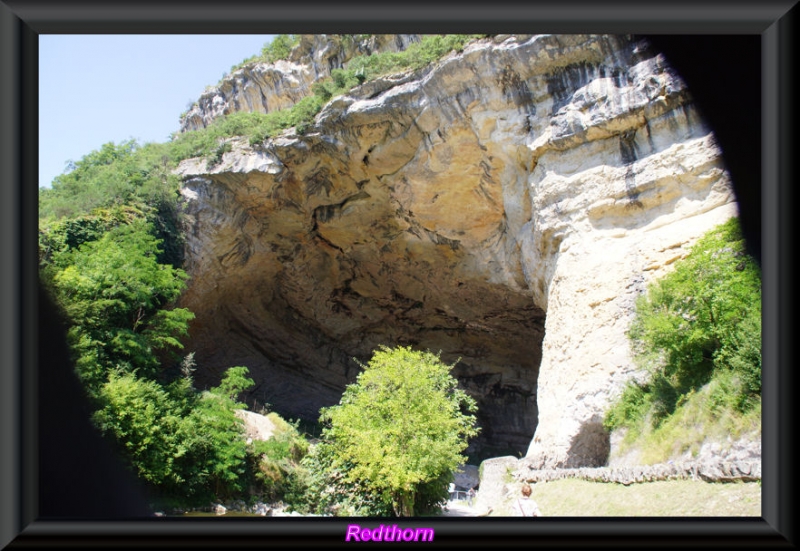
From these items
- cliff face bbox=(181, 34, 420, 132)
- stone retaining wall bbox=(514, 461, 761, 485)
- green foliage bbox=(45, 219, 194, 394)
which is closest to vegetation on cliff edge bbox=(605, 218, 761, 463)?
stone retaining wall bbox=(514, 461, 761, 485)

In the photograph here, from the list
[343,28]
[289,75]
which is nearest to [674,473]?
[343,28]

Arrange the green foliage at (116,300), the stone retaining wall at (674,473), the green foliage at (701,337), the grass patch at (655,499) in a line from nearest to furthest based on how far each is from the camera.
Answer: the grass patch at (655,499) < the stone retaining wall at (674,473) < the green foliage at (701,337) < the green foliage at (116,300)

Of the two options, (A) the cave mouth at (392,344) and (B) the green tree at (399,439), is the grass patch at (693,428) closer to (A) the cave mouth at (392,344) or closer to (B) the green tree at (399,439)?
(B) the green tree at (399,439)

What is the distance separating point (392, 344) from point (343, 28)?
2241 centimetres

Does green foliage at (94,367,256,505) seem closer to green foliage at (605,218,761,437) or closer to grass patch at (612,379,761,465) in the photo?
green foliage at (605,218,761,437)

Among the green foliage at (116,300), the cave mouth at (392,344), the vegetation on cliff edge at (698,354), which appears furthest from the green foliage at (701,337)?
the green foliage at (116,300)

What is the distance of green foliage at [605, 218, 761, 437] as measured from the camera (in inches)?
334

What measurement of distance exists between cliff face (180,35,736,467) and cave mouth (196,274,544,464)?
0.09 m

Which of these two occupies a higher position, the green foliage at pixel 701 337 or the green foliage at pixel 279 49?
the green foliage at pixel 279 49

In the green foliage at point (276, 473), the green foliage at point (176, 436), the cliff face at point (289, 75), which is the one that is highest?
the cliff face at point (289, 75)

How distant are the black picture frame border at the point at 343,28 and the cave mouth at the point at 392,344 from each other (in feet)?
58.5

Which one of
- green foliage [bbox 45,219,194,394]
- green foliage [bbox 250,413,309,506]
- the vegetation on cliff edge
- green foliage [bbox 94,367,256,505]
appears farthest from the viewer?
green foliage [bbox 250,413,309,506]

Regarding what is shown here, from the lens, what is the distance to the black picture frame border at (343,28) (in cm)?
436
